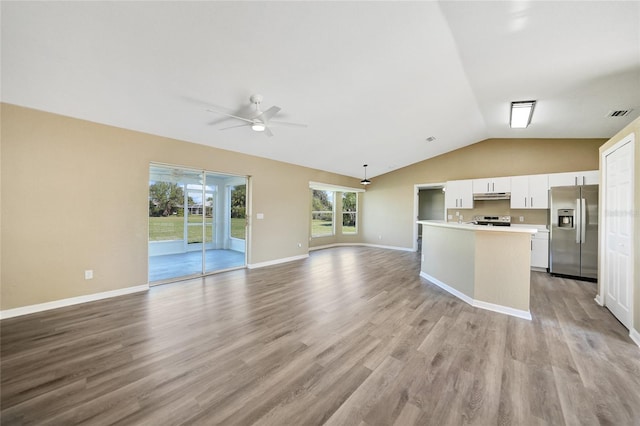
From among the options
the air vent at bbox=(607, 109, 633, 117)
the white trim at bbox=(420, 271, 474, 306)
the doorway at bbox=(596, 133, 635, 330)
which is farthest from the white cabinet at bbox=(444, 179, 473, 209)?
the doorway at bbox=(596, 133, 635, 330)

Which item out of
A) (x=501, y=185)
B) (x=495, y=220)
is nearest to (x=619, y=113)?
(x=501, y=185)

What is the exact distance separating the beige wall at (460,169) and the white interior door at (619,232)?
276cm

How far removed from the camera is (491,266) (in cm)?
318

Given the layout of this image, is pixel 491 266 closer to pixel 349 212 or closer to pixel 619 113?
pixel 619 113

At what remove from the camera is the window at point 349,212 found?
895cm

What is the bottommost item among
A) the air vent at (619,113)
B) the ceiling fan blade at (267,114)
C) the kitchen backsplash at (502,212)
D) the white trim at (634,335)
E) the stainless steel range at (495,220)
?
the white trim at (634,335)

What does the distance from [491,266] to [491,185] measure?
383cm

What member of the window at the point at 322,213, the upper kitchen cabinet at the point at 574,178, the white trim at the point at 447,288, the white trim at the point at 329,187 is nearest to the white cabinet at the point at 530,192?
the upper kitchen cabinet at the point at 574,178

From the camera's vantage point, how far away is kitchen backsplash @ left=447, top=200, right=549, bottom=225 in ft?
18.5

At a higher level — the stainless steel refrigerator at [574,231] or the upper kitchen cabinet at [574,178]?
→ the upper kitchen cabinet at [574,178]

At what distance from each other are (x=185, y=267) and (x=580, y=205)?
8353 mm

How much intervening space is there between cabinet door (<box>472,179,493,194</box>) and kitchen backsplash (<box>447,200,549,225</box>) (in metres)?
0.40

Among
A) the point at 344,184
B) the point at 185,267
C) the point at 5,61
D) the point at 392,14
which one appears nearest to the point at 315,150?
the point at 344,184

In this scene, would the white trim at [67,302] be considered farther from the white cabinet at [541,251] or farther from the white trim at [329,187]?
the white cabinet at [541,251]
